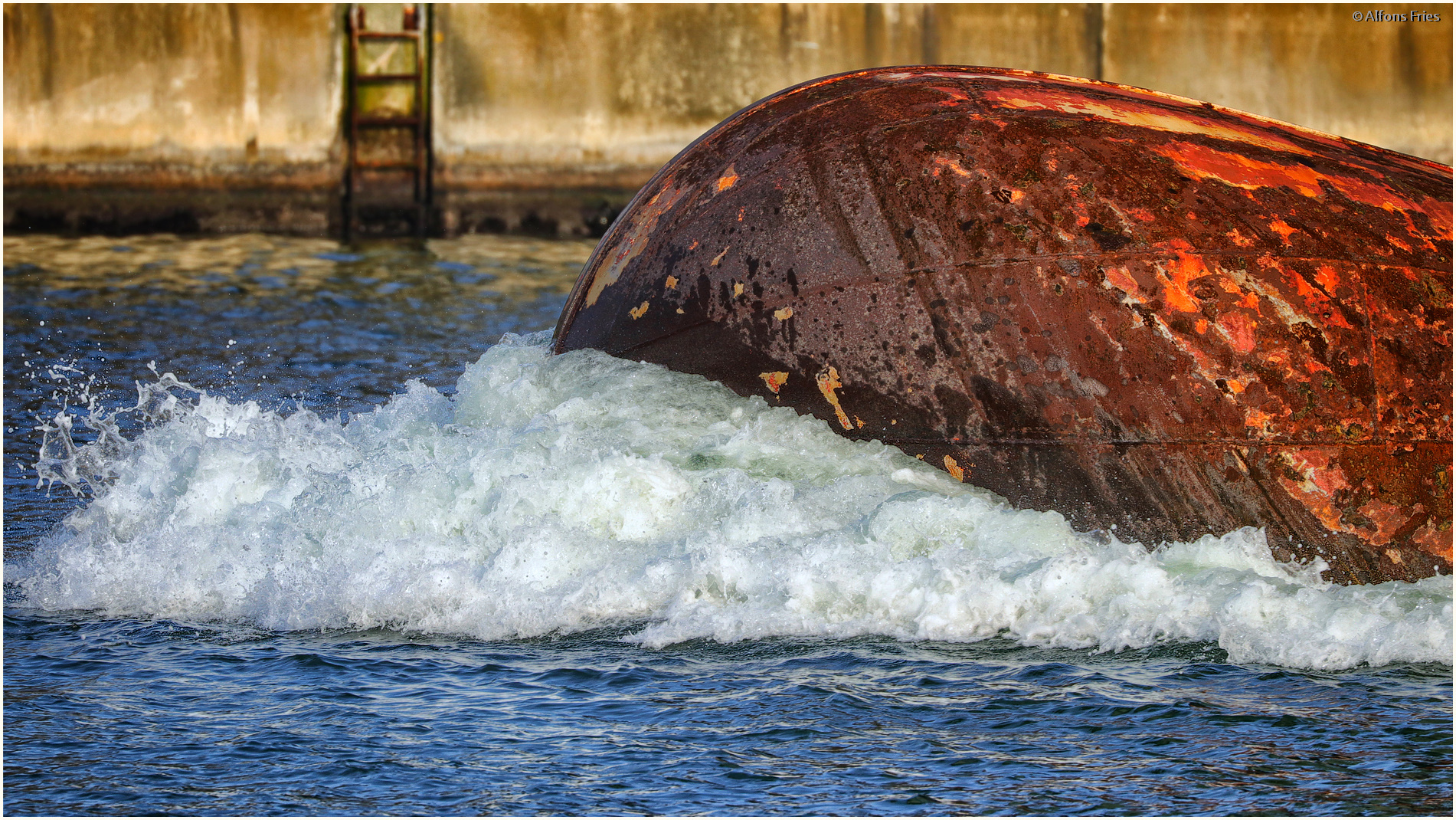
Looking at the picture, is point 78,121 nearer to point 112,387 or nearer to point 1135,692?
point 112,387

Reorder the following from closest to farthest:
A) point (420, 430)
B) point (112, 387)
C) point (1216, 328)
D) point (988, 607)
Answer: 1. point (988, 607)
2. point (1216, 328)
3. point (420, 430)
4. point (112, 387)

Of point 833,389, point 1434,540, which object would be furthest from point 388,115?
point 1434,540

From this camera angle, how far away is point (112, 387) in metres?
7.87

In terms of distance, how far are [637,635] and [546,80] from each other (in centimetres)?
1374

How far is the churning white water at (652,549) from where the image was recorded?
4.16 meters

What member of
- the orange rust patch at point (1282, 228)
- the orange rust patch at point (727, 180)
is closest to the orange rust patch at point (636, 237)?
the orange rust patch at point (727, 180)

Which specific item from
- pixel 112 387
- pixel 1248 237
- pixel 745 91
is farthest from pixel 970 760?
pixel 745 91

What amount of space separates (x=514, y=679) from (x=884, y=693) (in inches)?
36.0

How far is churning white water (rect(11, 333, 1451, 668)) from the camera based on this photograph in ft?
13.7

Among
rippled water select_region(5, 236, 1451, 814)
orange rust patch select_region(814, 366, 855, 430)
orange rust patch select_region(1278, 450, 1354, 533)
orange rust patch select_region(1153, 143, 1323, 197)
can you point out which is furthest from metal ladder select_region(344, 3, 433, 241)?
orange rust patch select_region(1278, 450, 1354, 533)

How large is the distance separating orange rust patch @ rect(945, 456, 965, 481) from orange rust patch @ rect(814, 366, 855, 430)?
318 millimetres

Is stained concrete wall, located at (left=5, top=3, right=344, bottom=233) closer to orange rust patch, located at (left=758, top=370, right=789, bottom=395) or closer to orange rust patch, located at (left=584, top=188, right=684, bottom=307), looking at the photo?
orange rust patch, located at (left=584, top=188, right=684, bottom=307)

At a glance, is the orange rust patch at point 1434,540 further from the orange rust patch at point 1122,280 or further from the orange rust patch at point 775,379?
the orange rust patch at point 775,379

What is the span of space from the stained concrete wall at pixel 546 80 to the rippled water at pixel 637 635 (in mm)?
11237
